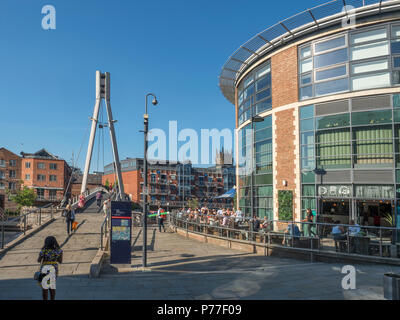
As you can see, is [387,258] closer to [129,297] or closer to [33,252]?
[129,297]

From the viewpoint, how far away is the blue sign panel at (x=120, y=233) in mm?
11367

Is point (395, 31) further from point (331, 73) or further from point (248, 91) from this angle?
point (248, 91)

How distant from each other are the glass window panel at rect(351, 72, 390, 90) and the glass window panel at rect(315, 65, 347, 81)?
73 centimetres

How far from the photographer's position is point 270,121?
21781 millimetres

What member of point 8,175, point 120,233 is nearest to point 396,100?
point 120,233

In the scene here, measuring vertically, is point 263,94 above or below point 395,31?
below

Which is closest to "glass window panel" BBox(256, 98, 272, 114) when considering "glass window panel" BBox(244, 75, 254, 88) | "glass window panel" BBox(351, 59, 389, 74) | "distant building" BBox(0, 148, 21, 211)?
"glass window panel" BBox(244, 75, 254, 88)

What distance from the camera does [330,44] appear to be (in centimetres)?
1877

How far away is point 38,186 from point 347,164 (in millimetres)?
66879

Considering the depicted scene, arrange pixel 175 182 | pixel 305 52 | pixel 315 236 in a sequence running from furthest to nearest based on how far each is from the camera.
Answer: pixel 175 182 < pixel 305 52 < pixel 315 236

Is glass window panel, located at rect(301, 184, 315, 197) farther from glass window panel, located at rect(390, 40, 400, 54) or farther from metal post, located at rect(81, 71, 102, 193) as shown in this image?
metal post, located at rect(81, 71, 102, 193)

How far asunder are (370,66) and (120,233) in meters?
14.8

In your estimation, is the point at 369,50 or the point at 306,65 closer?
the point at 369,50

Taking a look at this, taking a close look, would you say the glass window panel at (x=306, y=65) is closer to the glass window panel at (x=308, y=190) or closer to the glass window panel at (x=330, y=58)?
the glass window panel at (x=330, y=58)
